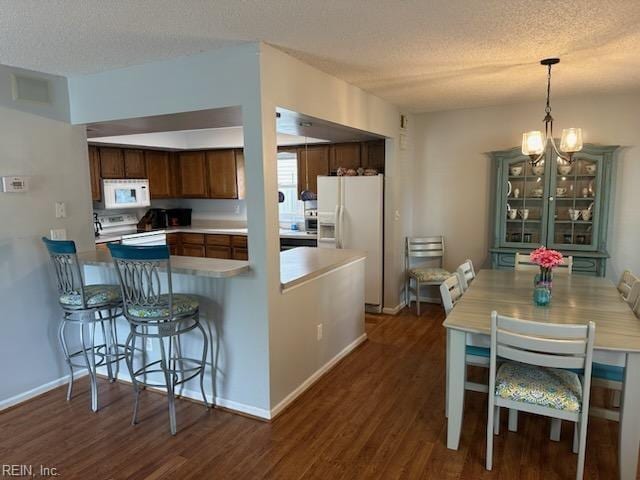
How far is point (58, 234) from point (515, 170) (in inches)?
170

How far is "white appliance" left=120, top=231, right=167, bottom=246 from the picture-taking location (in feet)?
18.4

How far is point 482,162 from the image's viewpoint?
16.8 ft

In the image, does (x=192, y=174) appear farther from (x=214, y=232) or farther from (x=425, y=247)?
(x=425, y=247)

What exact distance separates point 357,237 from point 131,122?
2615 millimetres

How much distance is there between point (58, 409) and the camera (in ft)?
10.1

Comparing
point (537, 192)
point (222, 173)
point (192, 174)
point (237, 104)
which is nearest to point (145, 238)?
point (192, 174)

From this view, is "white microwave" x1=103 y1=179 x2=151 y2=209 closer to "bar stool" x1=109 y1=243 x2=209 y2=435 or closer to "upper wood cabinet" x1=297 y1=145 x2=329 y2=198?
"upper wood cabinet" x1=297 y1=145 x2=329 y2=198

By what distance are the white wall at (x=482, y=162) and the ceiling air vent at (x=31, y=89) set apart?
3.86m

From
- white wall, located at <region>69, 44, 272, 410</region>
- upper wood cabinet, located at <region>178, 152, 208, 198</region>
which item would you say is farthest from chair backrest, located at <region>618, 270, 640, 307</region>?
upper wood cabinet, located at <region>178, 152, 208, 198</region>

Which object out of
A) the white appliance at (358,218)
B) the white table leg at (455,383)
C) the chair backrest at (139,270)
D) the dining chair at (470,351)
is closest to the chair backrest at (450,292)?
the dining chair at (470,351)

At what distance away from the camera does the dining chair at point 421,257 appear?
5086mm

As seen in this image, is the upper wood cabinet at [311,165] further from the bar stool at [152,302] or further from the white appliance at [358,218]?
the bar stool at [152,302]

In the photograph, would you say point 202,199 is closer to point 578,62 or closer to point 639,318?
point 578,62

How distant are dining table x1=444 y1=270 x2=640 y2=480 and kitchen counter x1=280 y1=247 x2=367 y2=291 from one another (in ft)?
3.46
